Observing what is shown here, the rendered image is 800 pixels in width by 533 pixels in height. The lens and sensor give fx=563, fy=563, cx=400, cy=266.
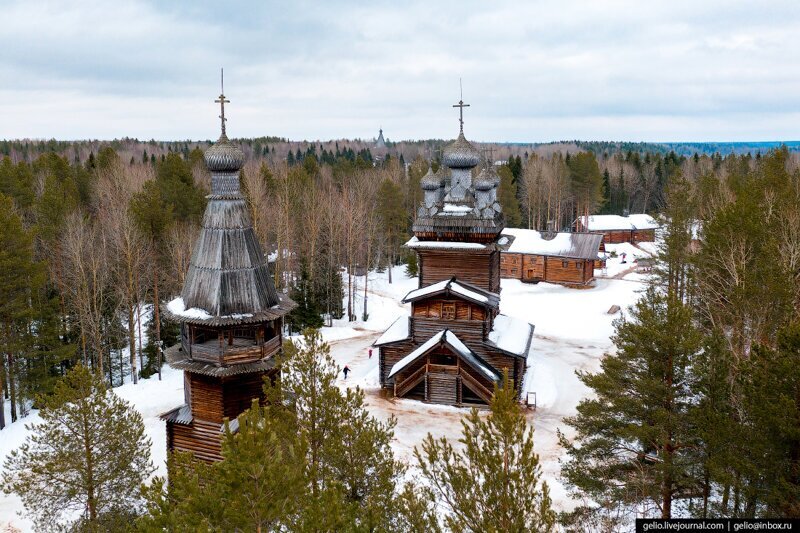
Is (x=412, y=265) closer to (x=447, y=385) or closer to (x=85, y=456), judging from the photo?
(x=447, y=385)

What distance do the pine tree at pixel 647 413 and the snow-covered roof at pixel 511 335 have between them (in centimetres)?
1162

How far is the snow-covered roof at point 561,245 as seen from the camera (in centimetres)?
4831

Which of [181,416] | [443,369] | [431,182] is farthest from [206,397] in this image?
[431,182]

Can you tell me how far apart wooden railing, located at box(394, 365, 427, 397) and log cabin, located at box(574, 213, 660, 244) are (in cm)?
4586

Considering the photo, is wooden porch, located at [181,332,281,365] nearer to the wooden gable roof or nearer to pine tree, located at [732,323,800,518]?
the wooden gable roof

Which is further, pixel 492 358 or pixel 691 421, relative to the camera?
pixel 492 358

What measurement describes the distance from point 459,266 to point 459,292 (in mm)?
2629

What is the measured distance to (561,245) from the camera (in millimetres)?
49906

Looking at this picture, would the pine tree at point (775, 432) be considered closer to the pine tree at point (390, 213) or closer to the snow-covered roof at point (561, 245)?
the snow-covered roof at point (561, 245)

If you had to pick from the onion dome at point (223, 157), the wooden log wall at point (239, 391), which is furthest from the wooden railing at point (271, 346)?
the onion dome at point (223, 157)

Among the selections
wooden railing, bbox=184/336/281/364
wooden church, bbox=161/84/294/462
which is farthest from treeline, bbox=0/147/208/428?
wooden railing, bbox=184/336/281/364

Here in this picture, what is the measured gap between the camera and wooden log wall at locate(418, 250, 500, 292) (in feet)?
91.6

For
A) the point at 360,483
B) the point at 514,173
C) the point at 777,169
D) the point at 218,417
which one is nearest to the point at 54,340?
the point at 218,417

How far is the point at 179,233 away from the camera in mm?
34125
